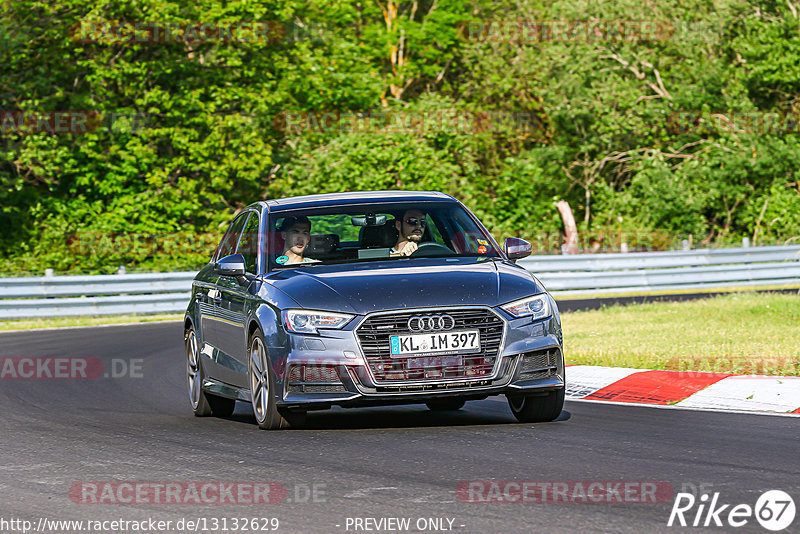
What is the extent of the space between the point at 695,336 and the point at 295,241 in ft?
22.8

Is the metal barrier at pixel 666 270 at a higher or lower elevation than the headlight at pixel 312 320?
lower

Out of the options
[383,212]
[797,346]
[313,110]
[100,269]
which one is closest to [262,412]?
[383,212]

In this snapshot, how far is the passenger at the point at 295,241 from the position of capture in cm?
1018

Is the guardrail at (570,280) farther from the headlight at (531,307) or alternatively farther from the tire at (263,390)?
the headlight at (531,307)

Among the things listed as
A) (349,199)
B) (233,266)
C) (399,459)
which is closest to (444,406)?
(349,199)

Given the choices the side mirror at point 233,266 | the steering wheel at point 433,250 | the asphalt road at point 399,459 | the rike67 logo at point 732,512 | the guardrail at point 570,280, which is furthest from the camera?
the guardrail at point 570,280

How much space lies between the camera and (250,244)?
1079 centimetres

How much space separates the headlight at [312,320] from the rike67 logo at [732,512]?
10.0 ft

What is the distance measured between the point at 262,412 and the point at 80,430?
1.52m

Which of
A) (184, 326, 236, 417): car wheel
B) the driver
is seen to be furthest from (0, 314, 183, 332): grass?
the driver

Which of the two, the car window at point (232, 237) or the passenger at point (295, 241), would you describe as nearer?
the passenger at point (295, 241)

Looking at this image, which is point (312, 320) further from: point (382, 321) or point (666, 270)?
point (666, 270)

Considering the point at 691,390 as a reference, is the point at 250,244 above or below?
above

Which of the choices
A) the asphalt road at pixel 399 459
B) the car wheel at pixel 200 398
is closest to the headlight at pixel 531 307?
the asphalt road at pixel 399 459
